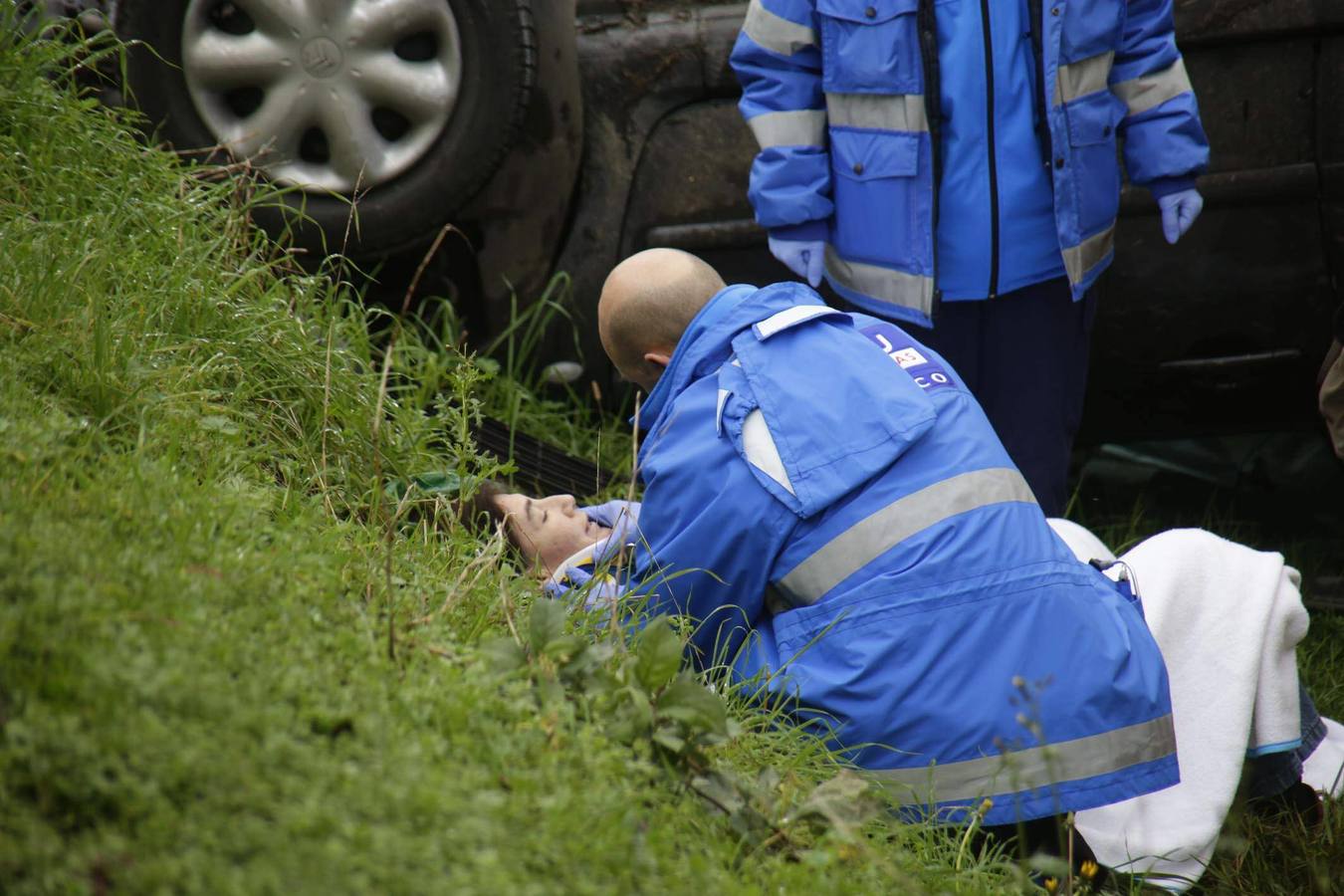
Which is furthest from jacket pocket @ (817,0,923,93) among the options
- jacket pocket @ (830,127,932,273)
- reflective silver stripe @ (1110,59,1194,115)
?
reflective silver stripe @ (1110,59,1194,115)

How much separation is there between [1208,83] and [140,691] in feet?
10.3

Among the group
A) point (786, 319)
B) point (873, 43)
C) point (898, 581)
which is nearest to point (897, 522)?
point (898, 581)

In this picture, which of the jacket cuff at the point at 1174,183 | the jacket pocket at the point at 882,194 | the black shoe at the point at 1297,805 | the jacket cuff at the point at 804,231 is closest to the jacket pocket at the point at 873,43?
the jacket pocket at the point at 882,194

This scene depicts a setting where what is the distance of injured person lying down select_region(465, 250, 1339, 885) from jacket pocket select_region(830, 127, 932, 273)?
0.84 meters

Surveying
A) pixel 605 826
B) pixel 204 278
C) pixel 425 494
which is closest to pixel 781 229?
pixel 425 494

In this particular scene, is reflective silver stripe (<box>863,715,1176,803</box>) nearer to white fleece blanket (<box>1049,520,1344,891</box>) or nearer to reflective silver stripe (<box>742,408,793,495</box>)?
white fleece blanket (<box>1049,520,1344,891</box>)

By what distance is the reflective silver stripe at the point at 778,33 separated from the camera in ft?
10.1

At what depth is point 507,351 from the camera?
3727 millimetres

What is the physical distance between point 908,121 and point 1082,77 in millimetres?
446

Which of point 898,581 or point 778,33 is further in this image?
point 778,33

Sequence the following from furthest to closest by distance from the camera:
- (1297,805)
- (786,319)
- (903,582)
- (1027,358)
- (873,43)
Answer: (1027,358) < (873,43) < (1297,805) < (786,319) < (903,582)

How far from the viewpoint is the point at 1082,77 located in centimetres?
306

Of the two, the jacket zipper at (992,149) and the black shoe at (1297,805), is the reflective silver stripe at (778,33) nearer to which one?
the jacket zipper at (992,149)

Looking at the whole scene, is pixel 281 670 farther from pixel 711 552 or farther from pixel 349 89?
pixel 349 89
